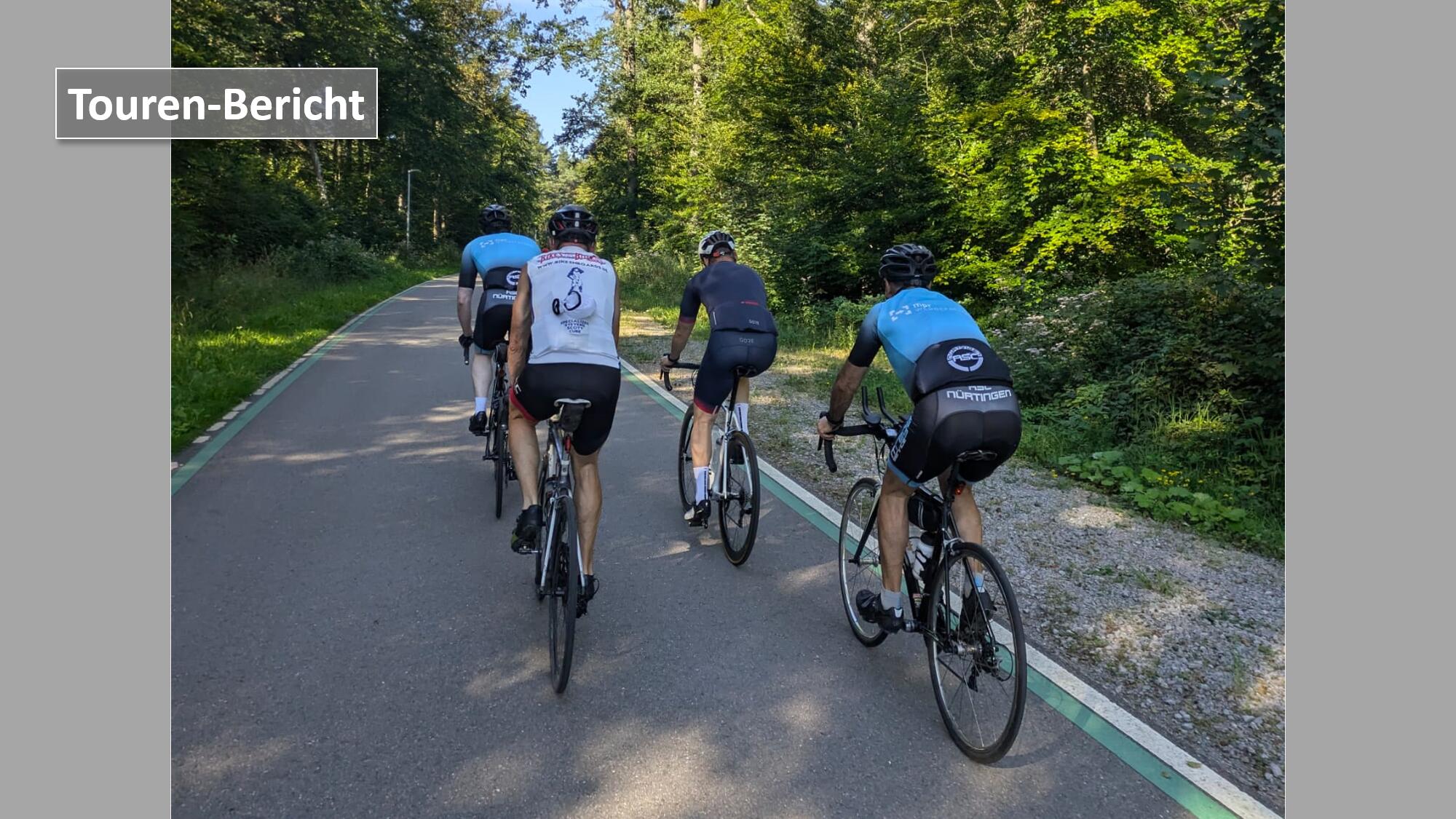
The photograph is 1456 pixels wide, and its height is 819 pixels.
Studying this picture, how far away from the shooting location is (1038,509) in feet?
20.2

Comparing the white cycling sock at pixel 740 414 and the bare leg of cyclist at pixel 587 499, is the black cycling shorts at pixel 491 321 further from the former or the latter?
the bare leg of cyclist at pixel 587 499

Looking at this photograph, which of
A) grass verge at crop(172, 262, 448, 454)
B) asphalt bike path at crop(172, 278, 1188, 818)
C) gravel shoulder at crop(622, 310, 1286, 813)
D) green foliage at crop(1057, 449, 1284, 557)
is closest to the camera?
asphalt bike path at crop(172, 278, 1188, 818)

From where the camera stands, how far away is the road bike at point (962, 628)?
3.04 meters

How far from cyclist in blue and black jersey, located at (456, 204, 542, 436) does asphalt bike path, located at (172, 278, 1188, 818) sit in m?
1.09

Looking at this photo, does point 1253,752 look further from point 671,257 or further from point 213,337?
point 671,257

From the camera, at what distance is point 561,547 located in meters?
3.79

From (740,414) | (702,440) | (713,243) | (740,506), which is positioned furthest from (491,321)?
(740,506)

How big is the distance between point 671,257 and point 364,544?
24.3 metres

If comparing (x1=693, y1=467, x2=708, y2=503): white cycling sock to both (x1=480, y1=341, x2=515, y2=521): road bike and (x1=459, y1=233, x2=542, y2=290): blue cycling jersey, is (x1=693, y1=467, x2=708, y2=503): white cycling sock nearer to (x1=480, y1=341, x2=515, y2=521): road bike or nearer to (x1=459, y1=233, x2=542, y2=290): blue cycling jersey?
(x1=480, y1=341, x2=515, y2=521): road bike

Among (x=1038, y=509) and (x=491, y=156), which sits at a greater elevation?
(x=491, y=156)

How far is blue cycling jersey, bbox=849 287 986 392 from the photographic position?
134 inches

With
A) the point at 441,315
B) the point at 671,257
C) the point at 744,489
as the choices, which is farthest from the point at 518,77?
the point at 744,489

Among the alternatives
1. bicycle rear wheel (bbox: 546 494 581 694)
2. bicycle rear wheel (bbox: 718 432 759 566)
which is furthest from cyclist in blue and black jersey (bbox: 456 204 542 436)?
bicycle rear wheel (bbox: 546 494 581 694)

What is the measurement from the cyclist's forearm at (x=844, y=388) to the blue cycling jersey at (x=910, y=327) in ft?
0.42
